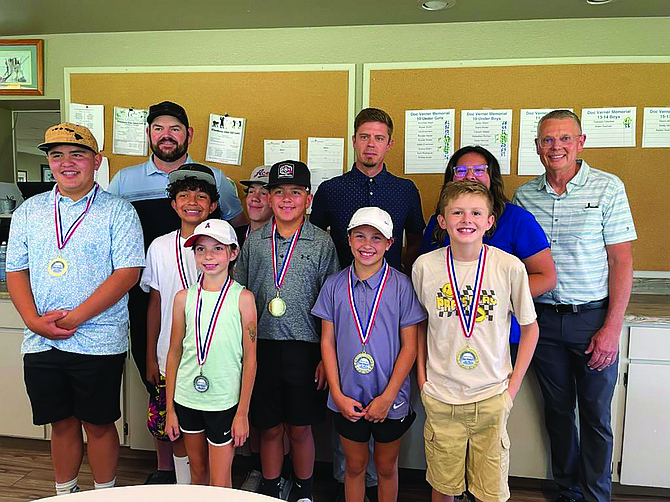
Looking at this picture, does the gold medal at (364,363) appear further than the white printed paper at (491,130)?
No

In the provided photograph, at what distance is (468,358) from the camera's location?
170cm

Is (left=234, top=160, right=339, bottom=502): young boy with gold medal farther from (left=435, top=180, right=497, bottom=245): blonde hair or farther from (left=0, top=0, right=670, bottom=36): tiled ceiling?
(left=0, top=0, right=670, bottom=36): tiled ceiling

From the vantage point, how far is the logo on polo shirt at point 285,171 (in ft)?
6.33

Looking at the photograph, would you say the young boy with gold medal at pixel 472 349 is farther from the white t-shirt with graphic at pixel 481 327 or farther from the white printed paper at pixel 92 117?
the white printed paper at pixel 92 117

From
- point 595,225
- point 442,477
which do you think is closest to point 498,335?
point 442,477

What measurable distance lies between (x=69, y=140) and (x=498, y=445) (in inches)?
76.6

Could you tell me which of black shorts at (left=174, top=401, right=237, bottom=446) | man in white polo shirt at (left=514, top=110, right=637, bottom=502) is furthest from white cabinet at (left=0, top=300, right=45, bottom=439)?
man in white polo shirt at (left=514, top=110, right=637, bottom=502)

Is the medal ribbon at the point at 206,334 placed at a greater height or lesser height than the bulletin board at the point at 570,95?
lesser

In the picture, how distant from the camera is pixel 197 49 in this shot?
2.99 m

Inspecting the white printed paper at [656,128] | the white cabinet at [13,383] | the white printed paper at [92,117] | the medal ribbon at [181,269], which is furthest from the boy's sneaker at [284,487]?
the white printed paper at [656,128]

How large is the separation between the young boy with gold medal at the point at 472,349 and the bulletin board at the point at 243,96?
1.36 m

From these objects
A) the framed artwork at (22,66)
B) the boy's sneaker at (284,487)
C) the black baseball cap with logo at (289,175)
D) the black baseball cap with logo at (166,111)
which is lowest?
the boy's sneaker at (284,487)

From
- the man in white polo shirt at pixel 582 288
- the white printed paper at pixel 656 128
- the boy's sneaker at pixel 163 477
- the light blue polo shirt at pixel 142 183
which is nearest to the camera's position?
the man in white polo shirt at pixel 582 288

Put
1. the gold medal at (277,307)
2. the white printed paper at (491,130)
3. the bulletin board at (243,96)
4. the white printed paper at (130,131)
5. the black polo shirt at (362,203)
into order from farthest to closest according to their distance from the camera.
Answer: the white printed paper at (130,131), the bulletin board at (243,96), the white printed paper at (491,130), the black polo shirt at (362,203), the gold medal at (277,307)
